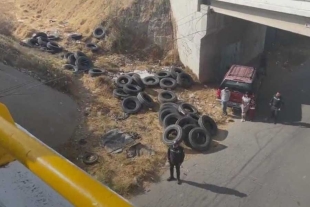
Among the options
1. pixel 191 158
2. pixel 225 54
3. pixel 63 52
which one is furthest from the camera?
pixel 63 52

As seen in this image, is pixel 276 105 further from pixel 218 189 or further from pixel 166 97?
pixel 218 189

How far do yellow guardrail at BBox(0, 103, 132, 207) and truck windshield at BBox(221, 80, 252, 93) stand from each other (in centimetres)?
1204

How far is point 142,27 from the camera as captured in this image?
18.5 metres

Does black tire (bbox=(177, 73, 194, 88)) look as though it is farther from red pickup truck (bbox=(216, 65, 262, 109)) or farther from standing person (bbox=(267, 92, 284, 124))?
standing person (bbox=(267, 92, 284, 124))

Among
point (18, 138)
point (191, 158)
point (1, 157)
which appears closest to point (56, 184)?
point (18, 138)

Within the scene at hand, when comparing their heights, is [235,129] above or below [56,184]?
below

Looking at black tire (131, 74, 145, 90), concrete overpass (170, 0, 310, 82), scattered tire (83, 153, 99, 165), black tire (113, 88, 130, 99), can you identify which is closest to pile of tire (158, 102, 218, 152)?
black tire (113, 88, 130, 99)

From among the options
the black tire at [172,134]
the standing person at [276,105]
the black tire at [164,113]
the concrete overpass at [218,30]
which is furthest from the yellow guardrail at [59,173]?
the standing person at [276,105]

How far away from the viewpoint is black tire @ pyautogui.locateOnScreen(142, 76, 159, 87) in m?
15.5

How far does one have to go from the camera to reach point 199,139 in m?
11.7

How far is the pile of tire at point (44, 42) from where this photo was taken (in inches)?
723

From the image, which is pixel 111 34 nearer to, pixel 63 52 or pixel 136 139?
pixel 63 52

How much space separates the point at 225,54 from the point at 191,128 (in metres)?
6.24

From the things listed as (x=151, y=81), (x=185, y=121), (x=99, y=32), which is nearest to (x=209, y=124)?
(x=185, y=121)
